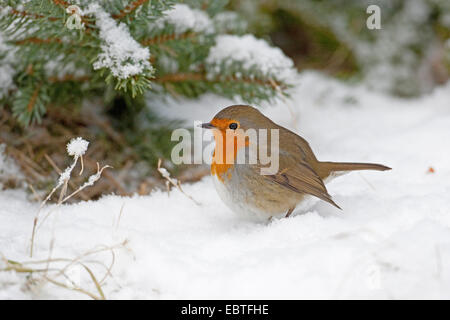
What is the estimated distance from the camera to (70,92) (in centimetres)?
316

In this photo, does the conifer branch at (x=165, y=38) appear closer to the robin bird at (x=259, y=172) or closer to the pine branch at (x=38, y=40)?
the pine branch at (x=38, y=40)

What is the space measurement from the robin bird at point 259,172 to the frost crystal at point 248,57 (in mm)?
481

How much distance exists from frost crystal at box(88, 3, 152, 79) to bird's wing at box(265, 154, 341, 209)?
82 centimetres

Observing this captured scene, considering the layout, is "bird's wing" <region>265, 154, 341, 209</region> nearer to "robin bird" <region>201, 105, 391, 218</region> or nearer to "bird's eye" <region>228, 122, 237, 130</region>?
"robin bird" <region>201, 105, 391, 218</region>

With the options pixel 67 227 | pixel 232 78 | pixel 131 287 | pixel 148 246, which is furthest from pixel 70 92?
pixel 131 287

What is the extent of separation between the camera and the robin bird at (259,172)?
97.4 inches

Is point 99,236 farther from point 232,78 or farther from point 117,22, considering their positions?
point 232,78

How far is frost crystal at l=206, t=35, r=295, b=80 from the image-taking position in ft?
10.0

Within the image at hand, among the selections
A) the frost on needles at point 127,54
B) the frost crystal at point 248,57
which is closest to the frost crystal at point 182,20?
the frost on needles at point 127,54

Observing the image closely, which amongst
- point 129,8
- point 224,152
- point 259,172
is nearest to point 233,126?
point 224,152

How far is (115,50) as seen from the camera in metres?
2.48

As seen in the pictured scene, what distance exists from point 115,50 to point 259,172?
928mm

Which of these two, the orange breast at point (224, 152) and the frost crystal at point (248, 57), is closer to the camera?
the orange breast at point (224, 152)
